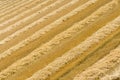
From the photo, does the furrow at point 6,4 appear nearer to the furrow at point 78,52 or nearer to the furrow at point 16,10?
the furrow at point 16,10

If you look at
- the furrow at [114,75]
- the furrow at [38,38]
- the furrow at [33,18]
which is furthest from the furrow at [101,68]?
the furrow at [33,18]

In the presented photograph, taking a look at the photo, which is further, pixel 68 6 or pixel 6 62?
pixel 68 6

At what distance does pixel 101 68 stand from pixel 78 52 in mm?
3356

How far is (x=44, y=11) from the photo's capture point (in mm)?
33312

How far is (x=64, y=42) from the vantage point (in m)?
22.8

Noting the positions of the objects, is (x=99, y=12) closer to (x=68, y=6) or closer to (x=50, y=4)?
(x=68, y=6)

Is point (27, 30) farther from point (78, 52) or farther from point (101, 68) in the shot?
point (101, 68)

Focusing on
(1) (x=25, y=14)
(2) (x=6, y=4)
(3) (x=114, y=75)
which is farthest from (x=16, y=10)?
(3) (x=114, y=75)

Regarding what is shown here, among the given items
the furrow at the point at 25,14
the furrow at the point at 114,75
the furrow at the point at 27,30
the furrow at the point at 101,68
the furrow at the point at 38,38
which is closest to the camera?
→ the furrow at the point at 114,75

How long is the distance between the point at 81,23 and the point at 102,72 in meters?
9.39

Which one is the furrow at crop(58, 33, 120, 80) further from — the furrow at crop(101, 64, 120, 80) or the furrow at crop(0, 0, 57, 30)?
the furrow at crop(0, 0, 57, 30)

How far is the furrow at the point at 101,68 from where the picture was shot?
16.5 metres

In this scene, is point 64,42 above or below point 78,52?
above

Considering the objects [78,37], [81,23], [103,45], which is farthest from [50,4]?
[103,45]
